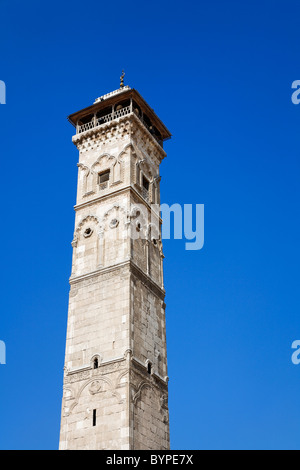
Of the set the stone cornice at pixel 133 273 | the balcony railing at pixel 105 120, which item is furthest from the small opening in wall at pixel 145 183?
the stone cornice at pixel 133 273

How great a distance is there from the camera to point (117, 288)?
29234 millimetres

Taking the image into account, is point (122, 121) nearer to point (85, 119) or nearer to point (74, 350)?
point (85, 119)

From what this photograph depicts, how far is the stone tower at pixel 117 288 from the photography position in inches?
1038

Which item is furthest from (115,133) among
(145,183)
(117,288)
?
(117,288)

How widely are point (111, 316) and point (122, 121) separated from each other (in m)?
11.8

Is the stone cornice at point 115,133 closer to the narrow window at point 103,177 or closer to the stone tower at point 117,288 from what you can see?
the stone tower at point 117,288

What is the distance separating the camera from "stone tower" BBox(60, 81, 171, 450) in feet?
86.5

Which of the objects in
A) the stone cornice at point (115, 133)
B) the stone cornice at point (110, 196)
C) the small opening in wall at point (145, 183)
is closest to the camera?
the stone cornice at point (110, 196)

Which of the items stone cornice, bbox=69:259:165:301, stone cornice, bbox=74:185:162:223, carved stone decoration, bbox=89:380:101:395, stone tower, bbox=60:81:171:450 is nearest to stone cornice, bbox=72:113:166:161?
stone tower, bbox=60:81:171:450

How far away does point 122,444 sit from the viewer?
976 inches

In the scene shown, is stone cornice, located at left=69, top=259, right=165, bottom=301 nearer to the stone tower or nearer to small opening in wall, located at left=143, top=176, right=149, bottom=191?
the stone tower

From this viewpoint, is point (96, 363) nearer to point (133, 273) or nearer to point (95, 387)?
point (95, 387)
